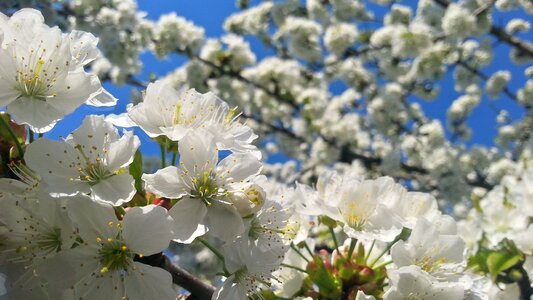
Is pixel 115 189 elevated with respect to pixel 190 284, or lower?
elevated

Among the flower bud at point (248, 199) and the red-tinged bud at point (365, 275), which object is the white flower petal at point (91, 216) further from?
the red-tinged bud at point (365, 275)

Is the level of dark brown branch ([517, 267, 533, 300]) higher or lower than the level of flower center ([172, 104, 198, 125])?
lower

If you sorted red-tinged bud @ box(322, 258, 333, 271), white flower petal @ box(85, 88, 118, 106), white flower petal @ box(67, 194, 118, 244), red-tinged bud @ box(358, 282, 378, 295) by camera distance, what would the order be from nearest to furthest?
white flower petal @ box(67, 194, 118, 244), white flower petal @ box(85, 88, 118, 106), red-tinged bud @ box(358, 282, 378, 295), red-tinged bud @ box(322, 258, 333, 271)

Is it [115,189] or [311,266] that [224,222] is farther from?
[311,266]

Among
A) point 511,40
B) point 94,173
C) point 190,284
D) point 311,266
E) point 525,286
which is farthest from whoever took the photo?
point 511,40

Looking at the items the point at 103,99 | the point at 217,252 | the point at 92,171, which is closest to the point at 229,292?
the point at 217,252

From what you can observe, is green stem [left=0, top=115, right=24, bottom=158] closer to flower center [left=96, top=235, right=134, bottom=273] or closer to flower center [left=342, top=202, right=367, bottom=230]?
flower center [left=96, top=235, right=134, bottom=273]

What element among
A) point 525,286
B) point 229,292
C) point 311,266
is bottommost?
point 525,286

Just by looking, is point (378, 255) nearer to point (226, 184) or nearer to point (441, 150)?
point (226, 184)

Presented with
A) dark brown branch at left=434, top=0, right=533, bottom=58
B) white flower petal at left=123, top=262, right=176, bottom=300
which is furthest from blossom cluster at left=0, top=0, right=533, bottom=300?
dark brown branch at left=434, top=0, right=533, bottom=58
